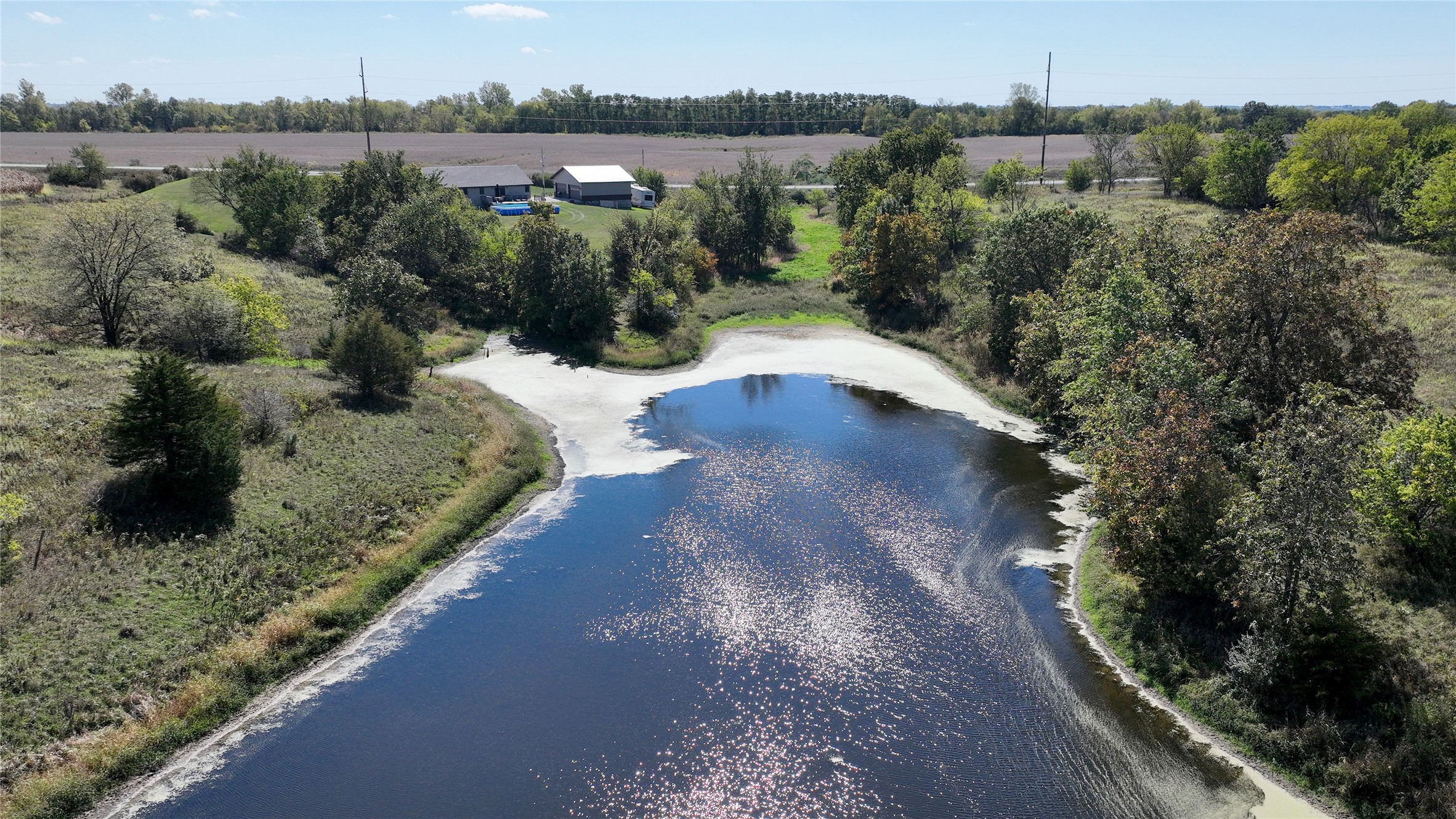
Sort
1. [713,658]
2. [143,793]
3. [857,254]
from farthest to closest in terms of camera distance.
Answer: [857,254], [713,658], [143,793]

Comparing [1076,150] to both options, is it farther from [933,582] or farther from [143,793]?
[143,793]

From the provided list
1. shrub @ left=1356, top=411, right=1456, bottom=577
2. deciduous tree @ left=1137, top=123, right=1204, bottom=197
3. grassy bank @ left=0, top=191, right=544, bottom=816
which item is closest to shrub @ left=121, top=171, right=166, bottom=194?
grassy bank @ left=0, top=191, right=544, bottom=816

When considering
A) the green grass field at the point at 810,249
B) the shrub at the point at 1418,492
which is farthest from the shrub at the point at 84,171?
the shrub at the point at 1418,492

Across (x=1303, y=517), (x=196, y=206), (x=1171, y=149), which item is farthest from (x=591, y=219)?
(x=1303, y=517)

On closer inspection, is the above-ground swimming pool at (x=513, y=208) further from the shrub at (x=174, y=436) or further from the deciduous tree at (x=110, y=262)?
the shrub at (x=174, y=436)

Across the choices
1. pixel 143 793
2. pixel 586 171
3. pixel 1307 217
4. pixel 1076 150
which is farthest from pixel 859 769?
pixel 1076 150

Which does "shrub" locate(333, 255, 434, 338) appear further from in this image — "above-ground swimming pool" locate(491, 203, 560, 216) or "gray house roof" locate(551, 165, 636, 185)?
"gray house roof" locate(551, 165, 636, 185)
